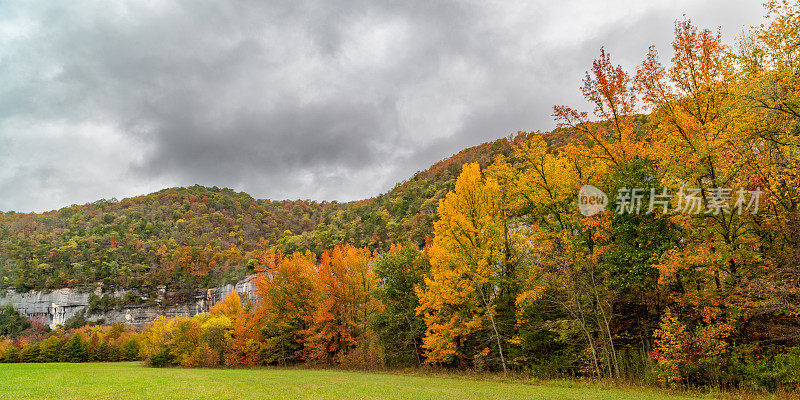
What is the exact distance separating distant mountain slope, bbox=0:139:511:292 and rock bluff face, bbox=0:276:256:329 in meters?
2.47

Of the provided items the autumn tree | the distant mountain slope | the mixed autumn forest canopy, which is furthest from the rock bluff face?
the autumn tree

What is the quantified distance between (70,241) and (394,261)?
393ft

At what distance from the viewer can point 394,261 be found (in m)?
27.4

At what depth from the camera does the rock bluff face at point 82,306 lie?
95688mm

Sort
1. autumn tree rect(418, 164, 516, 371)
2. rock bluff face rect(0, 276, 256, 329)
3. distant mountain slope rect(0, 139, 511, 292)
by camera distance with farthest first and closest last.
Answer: rock bluff face rect(0, 276, 256, 329) < distant mountain slope rect(0, 139, 511, 292) < autumn tree rect(418, 164, 516, 371)

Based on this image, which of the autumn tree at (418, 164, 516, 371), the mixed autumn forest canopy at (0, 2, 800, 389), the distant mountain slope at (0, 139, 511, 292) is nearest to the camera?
the mixed autumn forest canopy at (0, 2, 800, 389)

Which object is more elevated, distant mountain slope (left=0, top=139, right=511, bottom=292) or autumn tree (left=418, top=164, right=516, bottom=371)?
distant mountain slope (left=0, top=139, right=511, bottom=292)

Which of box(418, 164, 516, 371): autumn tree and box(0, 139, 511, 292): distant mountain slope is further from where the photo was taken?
box(0, 139, 511, 292): distant mountain slope

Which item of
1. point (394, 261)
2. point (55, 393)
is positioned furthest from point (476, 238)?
point (55, 393)

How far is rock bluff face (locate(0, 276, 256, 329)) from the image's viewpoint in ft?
314

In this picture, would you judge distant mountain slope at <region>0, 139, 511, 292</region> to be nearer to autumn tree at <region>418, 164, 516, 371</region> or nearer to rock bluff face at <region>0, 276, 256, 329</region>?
rock bluff face at <region>0, 276, 256, 329</region>

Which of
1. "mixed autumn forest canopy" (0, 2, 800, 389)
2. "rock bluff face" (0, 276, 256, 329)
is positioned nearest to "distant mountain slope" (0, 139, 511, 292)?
"rock bluff face" (0, 276, 256, 329)

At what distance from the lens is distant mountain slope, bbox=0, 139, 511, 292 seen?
70.5 m

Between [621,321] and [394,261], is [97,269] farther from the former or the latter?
[621,321]
